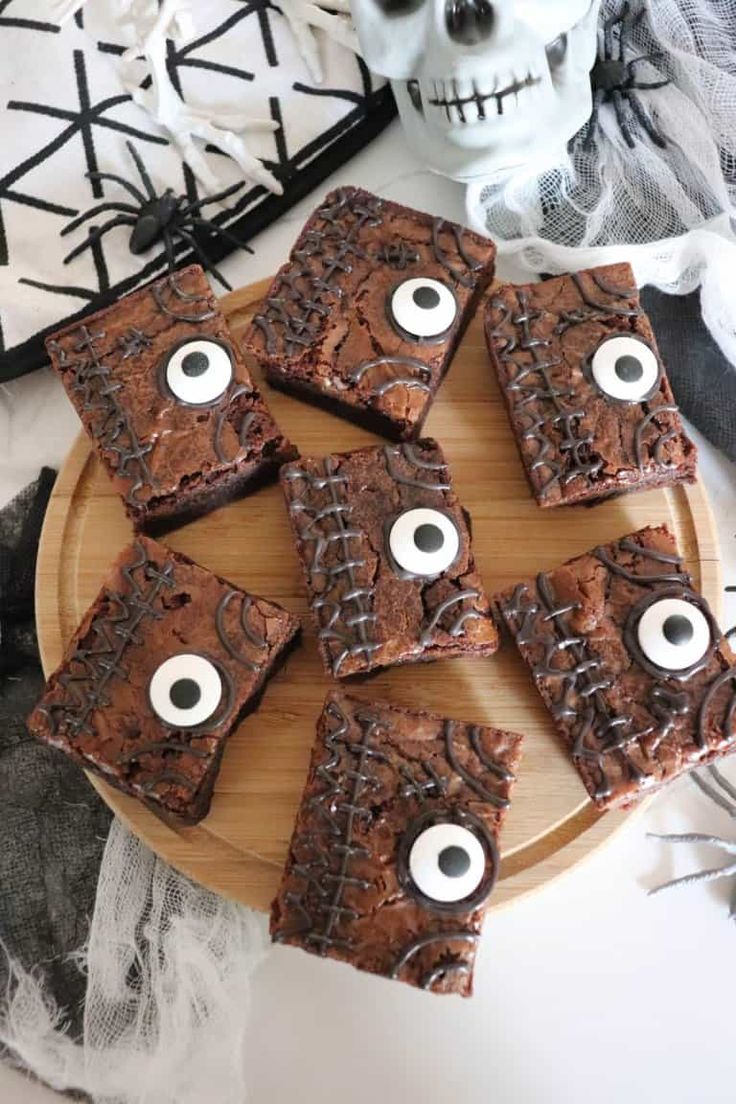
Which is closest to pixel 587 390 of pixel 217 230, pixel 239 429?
pixel 239 429

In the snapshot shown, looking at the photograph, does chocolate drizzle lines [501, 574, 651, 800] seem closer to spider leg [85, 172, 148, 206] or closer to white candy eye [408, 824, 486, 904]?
white candy eye [408, 824, 486, 904]

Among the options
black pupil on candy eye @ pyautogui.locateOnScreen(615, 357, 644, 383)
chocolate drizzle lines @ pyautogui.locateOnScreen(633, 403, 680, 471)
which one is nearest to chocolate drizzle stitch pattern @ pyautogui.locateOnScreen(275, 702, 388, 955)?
chocolate drizzle lines @ pyautogui.locateOnScreen(633, 403, 680, 471)

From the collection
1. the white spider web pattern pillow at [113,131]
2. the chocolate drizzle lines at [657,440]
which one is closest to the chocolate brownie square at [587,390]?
the chocolate drizzle lines at [657,440]

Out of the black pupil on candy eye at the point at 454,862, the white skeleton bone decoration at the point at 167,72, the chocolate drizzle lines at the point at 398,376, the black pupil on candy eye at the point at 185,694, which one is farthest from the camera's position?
the white skeleton bone decoration at the point at 167,72

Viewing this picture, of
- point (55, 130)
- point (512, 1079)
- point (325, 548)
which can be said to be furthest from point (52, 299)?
point (512, 1079)

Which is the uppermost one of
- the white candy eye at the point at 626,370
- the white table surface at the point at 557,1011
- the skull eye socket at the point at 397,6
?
the skull eye socket at the point at 397,6

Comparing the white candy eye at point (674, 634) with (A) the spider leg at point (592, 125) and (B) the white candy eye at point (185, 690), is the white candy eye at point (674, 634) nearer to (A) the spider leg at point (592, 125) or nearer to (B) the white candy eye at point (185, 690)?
(B) the white candy eye at point (185, 690)
